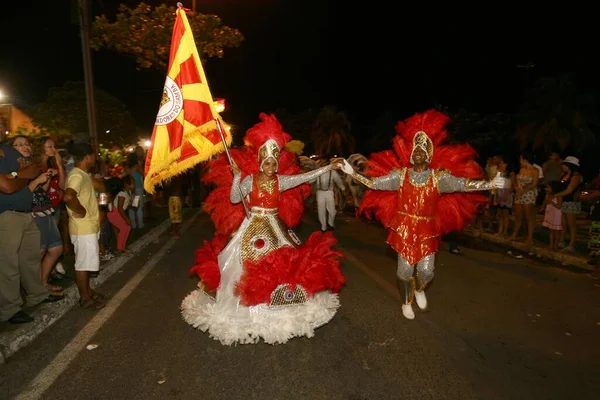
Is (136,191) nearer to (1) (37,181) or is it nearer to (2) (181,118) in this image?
(1) (37,181)

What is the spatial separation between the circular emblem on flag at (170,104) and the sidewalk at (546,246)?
7328 millimetres

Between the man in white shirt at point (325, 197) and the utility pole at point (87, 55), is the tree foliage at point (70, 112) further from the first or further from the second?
the man in white shirt at point (325, 197)

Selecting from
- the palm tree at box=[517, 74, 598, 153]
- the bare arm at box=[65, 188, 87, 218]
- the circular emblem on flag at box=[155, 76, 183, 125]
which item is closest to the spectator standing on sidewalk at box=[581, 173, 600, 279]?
the circular emblem on flag at box=[155, 76, 183, 125]

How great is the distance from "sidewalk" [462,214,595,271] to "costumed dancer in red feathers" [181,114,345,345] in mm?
5623

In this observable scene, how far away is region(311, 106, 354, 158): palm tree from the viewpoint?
132ft

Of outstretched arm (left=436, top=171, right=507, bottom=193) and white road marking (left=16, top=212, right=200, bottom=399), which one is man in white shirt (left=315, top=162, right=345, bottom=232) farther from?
outstretched arm (left=436, top=171, right=507, bottom=193)

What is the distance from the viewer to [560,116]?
106ft

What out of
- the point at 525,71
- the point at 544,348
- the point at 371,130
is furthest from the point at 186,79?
the point at 371,130

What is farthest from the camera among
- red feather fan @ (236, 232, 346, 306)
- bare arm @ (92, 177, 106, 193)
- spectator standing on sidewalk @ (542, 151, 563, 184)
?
spectator standing on sidewalk @ (542, 151, 563, 184)

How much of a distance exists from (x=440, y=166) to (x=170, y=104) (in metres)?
3.29

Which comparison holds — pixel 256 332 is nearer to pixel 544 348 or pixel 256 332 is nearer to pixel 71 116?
pixel 544 348

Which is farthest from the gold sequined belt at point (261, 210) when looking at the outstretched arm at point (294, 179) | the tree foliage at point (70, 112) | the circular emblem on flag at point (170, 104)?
the tree foliage at point (70, 112)

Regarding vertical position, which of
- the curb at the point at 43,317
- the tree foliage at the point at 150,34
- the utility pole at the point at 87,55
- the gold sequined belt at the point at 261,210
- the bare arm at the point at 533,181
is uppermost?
the tree foliage at the point at 150,34

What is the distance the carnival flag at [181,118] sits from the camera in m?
4.61
